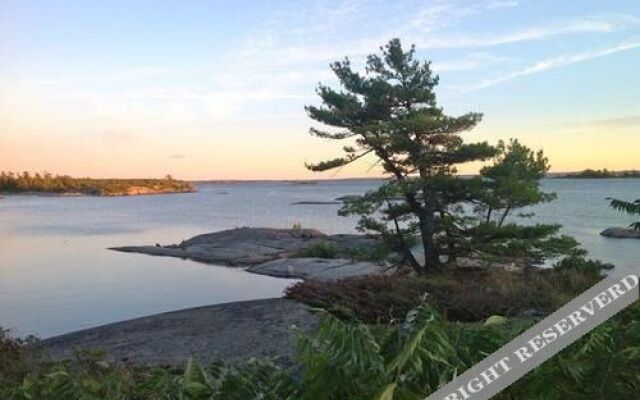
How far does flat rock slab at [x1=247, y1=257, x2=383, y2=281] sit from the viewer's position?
92.7 feet

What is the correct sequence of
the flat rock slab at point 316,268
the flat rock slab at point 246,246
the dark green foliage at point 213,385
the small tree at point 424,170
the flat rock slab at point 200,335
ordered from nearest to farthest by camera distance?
the dark green foliage at point 213,385 < the flat rock slab at point 200,335 < the small tree at point 424,170 < the flat rock slab at point 316,268 < the flat rock slab at point 246,246

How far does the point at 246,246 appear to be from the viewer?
1607 inches

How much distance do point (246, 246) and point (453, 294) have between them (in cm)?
2726

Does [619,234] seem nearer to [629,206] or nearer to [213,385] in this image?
[629,206]

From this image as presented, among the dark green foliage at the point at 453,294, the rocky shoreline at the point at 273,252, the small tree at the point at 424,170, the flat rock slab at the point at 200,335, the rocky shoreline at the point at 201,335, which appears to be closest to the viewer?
the rocky shoreline at the point at 201,335

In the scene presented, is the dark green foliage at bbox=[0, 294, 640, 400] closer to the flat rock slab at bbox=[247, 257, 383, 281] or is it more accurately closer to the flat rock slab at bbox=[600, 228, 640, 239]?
the flat rock slab at bbox=[247, 257, 383, 281]

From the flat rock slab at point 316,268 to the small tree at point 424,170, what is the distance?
6.14 metres

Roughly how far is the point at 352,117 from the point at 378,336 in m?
19.7

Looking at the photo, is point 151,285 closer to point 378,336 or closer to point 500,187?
point 500,187

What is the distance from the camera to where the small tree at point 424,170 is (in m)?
20.4

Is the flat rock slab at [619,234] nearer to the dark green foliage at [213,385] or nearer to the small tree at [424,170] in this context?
the small tree at [424,170]

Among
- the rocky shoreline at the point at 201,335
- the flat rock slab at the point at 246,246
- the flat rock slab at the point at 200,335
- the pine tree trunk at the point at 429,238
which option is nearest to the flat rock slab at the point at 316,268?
the flat rock slab at the point at 246,246

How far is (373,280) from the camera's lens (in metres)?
16.2

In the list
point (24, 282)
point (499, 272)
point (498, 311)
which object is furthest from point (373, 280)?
point (24, 282)
